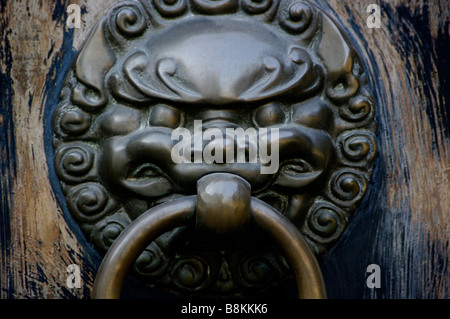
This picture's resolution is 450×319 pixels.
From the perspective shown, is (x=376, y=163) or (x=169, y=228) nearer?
(x=169, y=228)

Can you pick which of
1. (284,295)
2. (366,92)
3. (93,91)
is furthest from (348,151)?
(93,91)

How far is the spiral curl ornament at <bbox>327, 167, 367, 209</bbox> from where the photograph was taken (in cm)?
66

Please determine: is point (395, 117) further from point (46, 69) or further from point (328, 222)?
point (46, 69)

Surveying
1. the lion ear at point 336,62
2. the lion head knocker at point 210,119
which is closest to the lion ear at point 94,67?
the lion head knocker at point 210,119

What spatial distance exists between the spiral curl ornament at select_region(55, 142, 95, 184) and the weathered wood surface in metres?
0.03

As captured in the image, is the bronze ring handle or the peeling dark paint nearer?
the bronze ring handle

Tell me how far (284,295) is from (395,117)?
0.80 feet

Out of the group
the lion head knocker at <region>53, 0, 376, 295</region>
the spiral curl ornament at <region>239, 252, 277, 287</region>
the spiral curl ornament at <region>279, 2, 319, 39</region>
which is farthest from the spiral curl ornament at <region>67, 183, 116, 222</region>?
the spiral curl ornament at <region>279, 2, 319, 39</region>

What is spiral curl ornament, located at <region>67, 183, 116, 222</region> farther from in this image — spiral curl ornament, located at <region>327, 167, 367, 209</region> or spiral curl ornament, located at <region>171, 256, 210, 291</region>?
spiral curl ornament, located at <region>327, 167, 367, 209</region>

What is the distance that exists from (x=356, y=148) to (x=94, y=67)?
0.30m

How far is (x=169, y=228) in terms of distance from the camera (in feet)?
1.85

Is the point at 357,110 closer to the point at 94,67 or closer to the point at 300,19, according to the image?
the point at 300,19

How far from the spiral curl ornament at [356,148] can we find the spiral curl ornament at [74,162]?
274 millimetres

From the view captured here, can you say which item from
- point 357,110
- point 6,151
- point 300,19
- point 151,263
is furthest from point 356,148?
point 6,151
